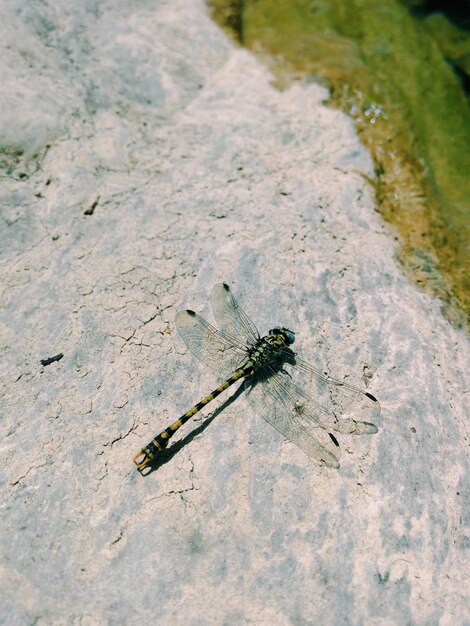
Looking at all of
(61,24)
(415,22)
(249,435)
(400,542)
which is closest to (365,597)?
(400,542)

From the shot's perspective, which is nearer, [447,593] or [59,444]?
[447,593]

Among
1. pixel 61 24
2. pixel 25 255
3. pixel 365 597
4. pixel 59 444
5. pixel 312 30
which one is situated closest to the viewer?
pixel 365 597

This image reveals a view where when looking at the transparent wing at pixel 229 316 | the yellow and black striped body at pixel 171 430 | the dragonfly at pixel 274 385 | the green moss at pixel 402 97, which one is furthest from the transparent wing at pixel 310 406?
the green moss at pixel 402 97

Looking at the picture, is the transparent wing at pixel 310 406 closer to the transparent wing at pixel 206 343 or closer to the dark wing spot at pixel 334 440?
the dark wing spot at pixel 334 440

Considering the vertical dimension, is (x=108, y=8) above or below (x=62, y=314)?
above

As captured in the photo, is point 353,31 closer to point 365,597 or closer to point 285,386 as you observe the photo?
point 285,386

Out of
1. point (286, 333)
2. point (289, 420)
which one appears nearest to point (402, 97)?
point (286, 333)

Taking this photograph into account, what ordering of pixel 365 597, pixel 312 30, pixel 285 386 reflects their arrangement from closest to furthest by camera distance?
pixel 365 597, pixel 285 386, pixel 312 30
